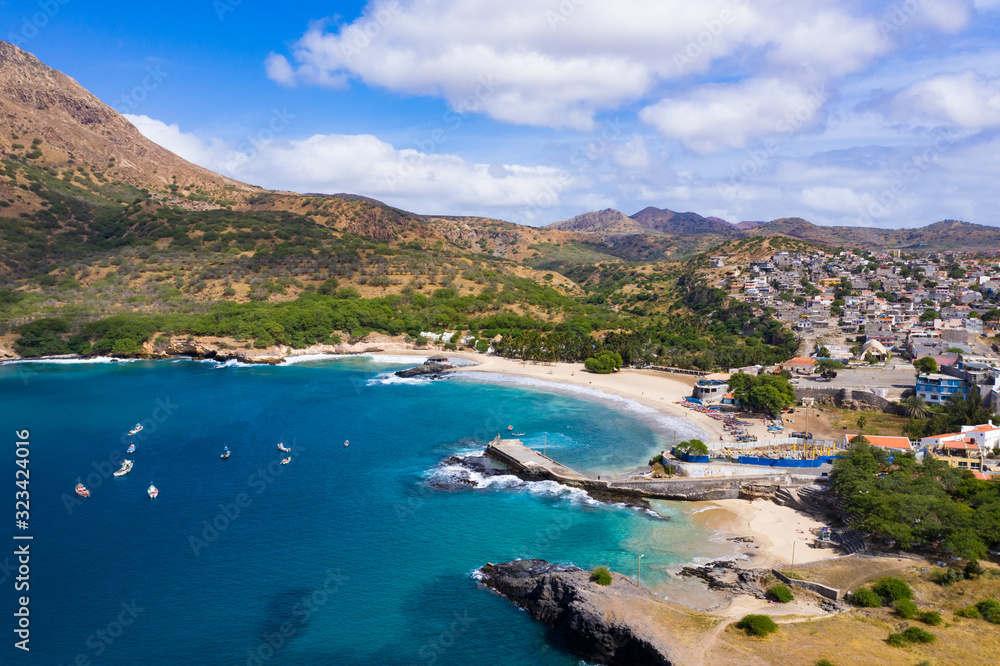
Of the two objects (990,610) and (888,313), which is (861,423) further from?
(888,313)

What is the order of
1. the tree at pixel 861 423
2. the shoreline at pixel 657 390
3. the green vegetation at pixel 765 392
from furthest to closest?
the green vegetation at pixel 765 392 < the tree at pixel 861 423 < the shoreline at pixel 657 390

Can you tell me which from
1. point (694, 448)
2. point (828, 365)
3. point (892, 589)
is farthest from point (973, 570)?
point (828, 365)

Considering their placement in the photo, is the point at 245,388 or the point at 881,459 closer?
the point at 881,459

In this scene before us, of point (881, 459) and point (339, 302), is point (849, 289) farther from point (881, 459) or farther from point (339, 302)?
point (339, 302)

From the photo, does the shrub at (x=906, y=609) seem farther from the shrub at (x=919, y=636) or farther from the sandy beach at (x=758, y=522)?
the sandy beach at (x=758, y=522)

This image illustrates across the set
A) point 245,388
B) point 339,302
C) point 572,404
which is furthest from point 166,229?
point 572,404

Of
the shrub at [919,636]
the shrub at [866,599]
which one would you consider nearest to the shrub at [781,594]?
the shrub at [866,599]
